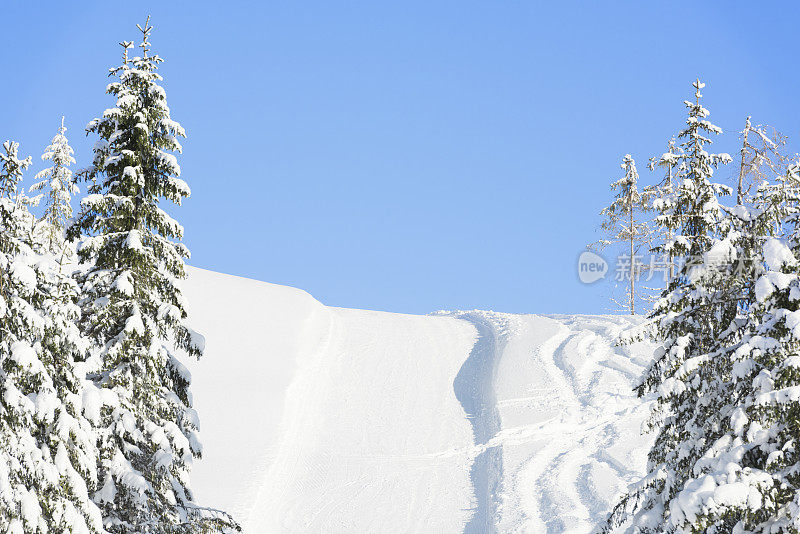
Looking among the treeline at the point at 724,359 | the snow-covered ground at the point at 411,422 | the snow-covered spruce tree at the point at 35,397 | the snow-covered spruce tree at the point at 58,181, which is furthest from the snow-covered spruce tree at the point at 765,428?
the snow-covered spruce tree at the point at 58,181

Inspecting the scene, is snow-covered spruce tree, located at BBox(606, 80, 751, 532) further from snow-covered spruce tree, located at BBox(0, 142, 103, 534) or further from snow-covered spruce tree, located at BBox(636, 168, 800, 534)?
snow-covered spruce tree, located at BBox(0, 142, 103, 534)

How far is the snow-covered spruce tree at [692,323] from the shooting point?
37.9 ft

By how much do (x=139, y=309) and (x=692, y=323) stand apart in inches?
371

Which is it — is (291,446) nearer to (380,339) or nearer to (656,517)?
(380,339)

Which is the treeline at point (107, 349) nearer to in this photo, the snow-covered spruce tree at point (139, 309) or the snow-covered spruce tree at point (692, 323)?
the snow-covered spruce tree at point (139, 309)

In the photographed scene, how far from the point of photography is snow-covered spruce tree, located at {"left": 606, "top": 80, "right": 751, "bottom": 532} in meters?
11.6

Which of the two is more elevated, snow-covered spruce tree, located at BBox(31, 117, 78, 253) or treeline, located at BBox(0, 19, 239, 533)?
snow-covered spruce tree, located at BBox(31, 117, 78, 253)

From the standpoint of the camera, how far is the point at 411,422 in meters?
30.1

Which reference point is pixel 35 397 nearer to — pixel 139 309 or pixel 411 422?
pixel 139 309

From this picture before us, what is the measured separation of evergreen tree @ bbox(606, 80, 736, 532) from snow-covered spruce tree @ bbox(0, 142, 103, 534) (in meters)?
8.40

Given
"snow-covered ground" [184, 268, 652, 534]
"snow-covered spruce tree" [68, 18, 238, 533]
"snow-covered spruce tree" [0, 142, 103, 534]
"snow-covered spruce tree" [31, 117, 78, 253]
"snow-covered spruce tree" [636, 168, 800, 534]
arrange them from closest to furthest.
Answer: "snow-covered spruce tree" [636, 168, 800, 534], "snow-covered spruce tree" [0, 142, 103, 534], "snow-covered spruce tree" [68, 18, 238, 533], "snow-covered ground" [184, 268, 652, 534], "snow-covered spruce tree" [31, 117, 78, 253]

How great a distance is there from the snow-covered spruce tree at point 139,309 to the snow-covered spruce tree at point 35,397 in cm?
214

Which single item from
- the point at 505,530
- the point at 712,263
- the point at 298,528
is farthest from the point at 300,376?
the point at 712,263

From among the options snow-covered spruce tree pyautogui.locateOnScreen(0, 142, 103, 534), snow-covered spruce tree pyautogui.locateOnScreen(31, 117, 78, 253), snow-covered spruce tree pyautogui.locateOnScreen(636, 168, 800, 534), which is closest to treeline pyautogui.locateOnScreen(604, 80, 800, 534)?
snow-covered spruce tree pyautogui.locateOnScreen(636, 168, 800, 534)
